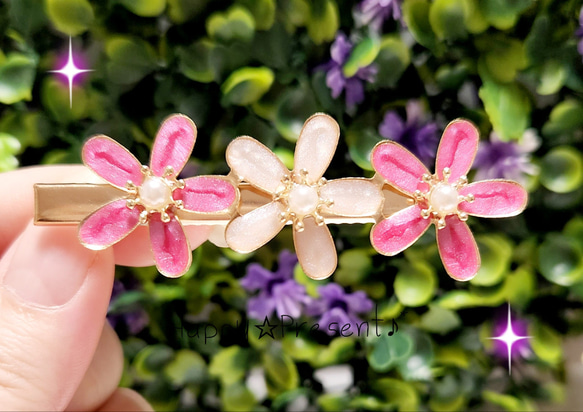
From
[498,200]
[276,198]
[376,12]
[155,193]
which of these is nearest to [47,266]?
[155,193]

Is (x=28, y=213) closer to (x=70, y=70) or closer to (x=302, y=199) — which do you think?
(x=70, y=70)

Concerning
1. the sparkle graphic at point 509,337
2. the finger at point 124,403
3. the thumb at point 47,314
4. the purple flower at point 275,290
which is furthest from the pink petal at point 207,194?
the sparkle graphic at point 509,337

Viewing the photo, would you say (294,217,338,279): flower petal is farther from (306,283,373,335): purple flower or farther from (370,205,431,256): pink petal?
Answer: (306,283,373,335): purple flower

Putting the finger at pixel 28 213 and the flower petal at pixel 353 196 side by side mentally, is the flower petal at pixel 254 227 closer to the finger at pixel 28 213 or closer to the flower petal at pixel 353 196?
the flower petal at pixel 353 196

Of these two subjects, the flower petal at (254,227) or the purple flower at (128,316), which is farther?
the purple flower at (128,316)

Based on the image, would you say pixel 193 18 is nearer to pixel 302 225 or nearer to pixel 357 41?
pixel 357 41

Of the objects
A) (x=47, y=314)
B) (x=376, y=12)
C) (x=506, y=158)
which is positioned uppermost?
(x=376, y=12)

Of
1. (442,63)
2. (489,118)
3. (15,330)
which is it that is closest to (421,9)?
(442,63)
